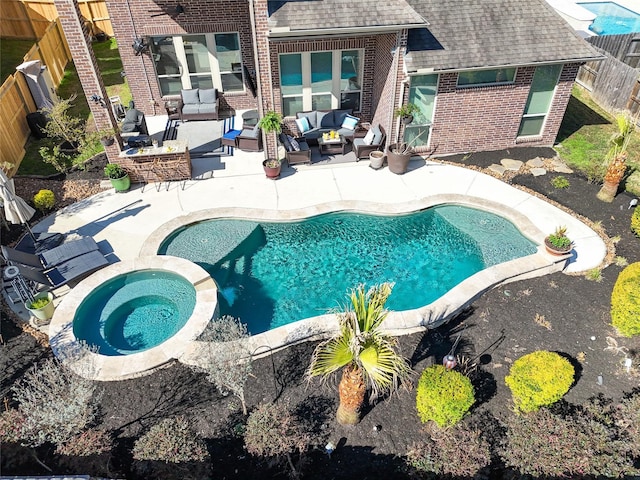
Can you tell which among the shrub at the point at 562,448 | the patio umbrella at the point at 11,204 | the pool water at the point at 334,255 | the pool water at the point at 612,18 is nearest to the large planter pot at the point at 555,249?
the pool water at the point at 334,255

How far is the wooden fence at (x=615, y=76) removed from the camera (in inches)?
732

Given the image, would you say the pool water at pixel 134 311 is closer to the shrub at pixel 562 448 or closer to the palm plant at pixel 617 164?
the shrub at pixel 562 448

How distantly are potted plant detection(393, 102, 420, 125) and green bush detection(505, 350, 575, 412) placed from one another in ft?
30.2

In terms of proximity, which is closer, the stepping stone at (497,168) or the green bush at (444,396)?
the green bush at (444,396)

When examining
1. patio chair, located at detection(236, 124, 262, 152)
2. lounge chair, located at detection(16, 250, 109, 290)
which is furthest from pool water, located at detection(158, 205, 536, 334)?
patio chair, located at detection(236, 124, 262, 152)

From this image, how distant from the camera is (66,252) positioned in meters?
12.1

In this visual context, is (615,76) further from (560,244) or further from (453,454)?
(453,454)

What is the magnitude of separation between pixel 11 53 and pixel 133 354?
24483mm

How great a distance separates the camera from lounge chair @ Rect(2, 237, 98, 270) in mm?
11326

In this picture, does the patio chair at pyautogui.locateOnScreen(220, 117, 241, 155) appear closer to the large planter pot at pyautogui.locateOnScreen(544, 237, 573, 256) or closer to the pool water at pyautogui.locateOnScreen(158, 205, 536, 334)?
the pool water at pyautogui.locateOnScreen(158, 205, 536, 334)

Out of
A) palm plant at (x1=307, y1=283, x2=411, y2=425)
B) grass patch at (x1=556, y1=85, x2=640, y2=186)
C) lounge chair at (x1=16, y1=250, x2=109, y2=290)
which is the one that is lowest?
grass patch at (x1=556, y1=85, x2=640, y2=186)

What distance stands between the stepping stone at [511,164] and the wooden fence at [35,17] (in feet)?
80.2

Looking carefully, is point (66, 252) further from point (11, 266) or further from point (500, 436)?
point (500, 436)

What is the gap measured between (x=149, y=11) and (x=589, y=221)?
671 inches
